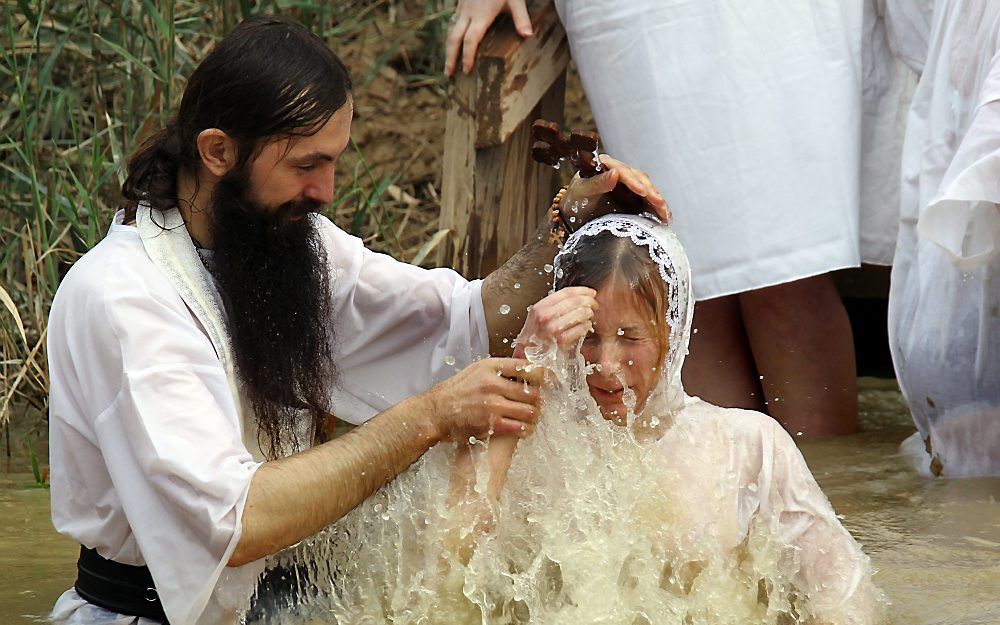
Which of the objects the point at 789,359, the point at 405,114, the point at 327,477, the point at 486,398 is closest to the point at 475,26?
the point at 789,359

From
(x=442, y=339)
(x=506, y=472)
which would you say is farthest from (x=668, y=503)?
(x=442, y=339)

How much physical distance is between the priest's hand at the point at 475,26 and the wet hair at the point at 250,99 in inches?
61.1

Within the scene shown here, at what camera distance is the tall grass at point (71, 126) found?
16.9ft

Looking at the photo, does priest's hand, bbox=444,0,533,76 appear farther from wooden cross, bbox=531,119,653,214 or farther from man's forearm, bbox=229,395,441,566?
man's forearm, bbox=229,395,441,566

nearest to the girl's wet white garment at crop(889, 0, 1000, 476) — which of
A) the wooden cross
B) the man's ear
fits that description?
the wooden cross

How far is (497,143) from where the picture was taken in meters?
5.07

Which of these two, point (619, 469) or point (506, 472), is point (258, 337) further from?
point (619, 469)

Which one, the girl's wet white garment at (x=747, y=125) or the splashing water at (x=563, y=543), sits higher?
the girl's wet white garment at (x=747, y=125)

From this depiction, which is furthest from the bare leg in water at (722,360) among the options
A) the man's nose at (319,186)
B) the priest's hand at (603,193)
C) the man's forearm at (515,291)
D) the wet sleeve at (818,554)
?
the man's nose at (319,186)

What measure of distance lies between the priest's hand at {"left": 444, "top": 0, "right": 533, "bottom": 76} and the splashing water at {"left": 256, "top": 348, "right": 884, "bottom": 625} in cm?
195

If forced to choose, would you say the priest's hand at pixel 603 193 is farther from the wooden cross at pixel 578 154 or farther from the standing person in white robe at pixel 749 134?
the standing person in white robe at pixel 749 134

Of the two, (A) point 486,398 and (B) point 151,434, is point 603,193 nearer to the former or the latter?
(A) point 486,398

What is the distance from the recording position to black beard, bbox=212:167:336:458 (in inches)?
135

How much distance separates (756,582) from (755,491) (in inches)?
8.5
